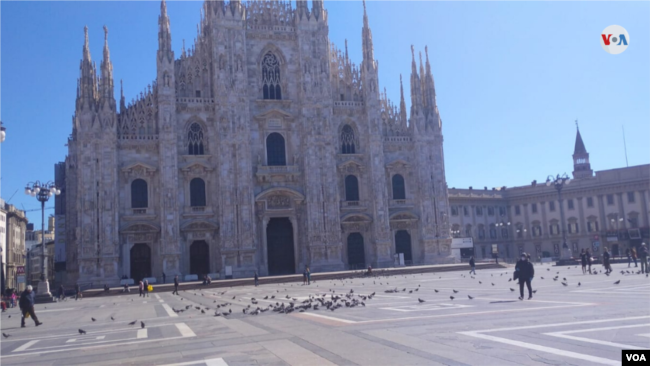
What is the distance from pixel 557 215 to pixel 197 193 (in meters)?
53.3

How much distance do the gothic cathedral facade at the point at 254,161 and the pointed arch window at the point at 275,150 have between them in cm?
8

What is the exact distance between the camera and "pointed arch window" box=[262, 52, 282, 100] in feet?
165

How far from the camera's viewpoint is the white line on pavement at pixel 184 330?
13.2 m

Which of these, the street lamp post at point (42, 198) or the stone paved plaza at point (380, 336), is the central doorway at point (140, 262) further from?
the stone paved plaza at point (380, 336)

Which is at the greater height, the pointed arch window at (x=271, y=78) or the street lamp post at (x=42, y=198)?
the pointed arch window at (x=271, y=78)

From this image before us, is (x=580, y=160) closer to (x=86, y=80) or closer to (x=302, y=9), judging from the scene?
(x=302, y=9)

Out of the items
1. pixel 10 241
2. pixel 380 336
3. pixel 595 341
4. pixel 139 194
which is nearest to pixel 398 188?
pixel 139 194

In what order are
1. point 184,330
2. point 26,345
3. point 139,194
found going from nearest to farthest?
point 26,345, point 184,330, point 139,194

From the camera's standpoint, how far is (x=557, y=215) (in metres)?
81.3

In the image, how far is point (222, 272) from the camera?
45719mm

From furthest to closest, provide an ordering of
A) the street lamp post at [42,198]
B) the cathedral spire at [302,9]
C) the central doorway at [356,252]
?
the cathedral spire at [302,9] → the central doorway at [356,252] → the street lamp post at [42,198]

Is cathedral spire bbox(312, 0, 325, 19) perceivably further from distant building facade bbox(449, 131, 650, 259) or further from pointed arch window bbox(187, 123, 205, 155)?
distant building facade bbox(449, 131, 650, 259)

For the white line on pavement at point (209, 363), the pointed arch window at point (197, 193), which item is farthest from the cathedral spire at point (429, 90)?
the white line on pavement at point (209, 363)

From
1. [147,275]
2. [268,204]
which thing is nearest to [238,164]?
[268,204]
